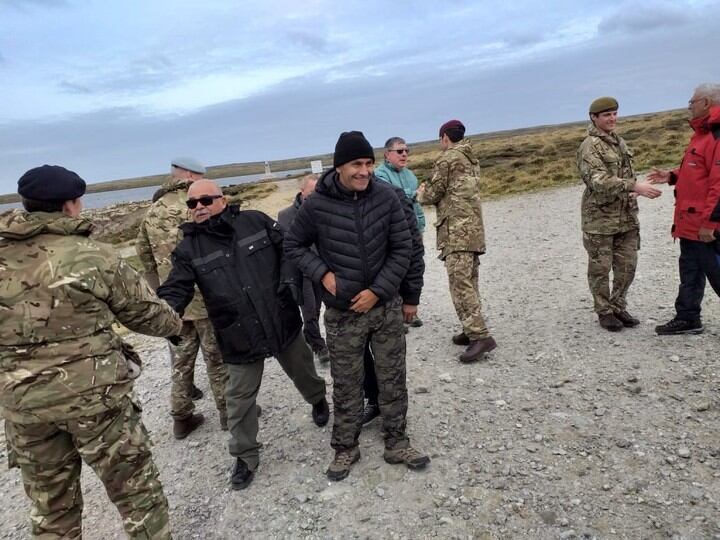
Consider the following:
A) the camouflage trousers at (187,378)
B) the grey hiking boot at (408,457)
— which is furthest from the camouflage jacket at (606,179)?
the camouflage trousers at (187,378)

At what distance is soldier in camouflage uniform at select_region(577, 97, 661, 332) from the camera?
545 centimetres

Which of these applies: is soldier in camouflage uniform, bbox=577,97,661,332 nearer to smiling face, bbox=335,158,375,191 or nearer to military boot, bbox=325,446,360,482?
smiling face, bbox=335,158,375,191

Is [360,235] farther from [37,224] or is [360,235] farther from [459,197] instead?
[459,197]

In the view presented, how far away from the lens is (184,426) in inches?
191

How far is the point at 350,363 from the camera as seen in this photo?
3791 millimetres

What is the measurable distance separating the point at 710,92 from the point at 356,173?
386 centimetres

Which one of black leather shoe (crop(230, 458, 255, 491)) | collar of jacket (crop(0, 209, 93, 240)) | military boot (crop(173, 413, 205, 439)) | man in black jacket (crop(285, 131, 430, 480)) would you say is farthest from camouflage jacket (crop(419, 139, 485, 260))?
collar of jacket (crop(0, 209, 93, 240))

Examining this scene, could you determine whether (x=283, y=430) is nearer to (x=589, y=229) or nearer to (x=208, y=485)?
(x=208, y=485)

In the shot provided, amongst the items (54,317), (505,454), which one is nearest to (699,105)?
(505,454)

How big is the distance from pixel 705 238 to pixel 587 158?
1.46m

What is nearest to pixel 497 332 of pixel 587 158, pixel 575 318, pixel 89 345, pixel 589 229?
pixel 575 318

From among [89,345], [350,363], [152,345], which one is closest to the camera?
[89,345]

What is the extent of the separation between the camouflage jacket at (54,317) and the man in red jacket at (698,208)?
204 inches

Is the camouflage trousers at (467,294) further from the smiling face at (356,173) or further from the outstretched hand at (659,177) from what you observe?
the smiling face at (356,173)
